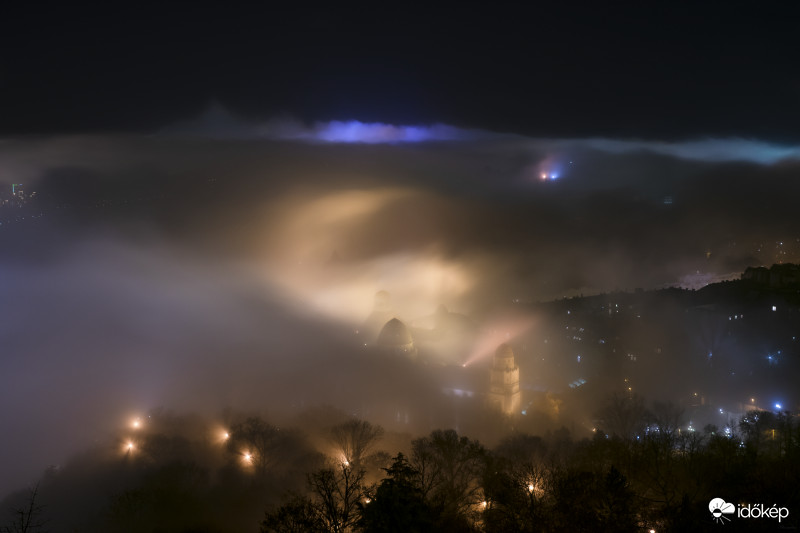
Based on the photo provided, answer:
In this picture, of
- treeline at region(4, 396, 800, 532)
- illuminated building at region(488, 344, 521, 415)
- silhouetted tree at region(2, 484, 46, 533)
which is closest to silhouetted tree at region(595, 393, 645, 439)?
treeline at region(4, 396, 800, 532)

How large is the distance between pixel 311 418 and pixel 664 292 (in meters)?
46.0

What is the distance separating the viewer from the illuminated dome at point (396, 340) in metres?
51.2

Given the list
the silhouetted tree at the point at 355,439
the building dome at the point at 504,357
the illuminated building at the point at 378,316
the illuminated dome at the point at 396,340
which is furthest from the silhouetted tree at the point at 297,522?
the illuminated building at the point at 378,316

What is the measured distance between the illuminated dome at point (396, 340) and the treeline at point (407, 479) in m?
18.7

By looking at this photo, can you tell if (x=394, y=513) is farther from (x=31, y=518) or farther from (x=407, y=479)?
(x=31, y=518)

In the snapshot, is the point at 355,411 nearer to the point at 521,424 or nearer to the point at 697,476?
the point at 521,424

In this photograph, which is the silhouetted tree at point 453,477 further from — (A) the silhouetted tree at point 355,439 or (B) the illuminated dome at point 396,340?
(B) the illuminated dome at point 396,340

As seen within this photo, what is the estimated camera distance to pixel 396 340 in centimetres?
5147

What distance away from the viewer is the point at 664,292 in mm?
59844

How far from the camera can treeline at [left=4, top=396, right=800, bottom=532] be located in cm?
1315

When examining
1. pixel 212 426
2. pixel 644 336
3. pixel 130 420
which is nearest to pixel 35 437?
pixel 130 420

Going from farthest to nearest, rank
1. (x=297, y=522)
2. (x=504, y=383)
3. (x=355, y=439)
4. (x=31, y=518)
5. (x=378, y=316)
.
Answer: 1. (x=378, y=316)
2. (x=504, y=383)
3. (x=355, y=439)
4. (x=31, y=518)
5. (x=297, y=522)

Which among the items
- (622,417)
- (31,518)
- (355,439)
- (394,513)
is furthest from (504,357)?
(31,518)

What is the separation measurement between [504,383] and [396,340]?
1454 centimetres
